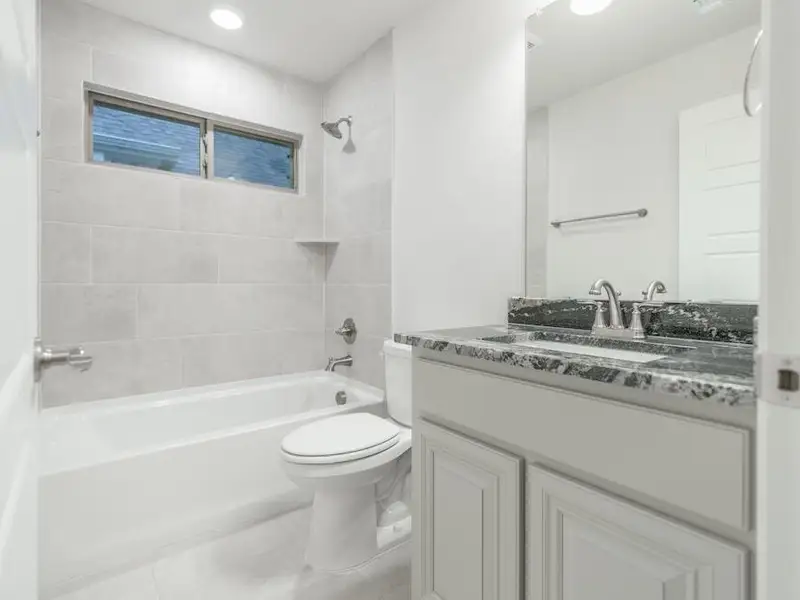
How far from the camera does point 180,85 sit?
2326 millimetres

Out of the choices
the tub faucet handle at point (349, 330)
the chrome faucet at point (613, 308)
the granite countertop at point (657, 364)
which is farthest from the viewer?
the tub faucet handle at point (349, 330)

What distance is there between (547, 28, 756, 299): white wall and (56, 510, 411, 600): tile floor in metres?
1.24

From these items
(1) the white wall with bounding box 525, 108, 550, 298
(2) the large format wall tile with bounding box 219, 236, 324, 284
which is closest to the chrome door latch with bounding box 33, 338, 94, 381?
(1) the white wall with bounding box 525, 108, 550, 298

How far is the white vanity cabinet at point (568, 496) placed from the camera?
2.19 feet

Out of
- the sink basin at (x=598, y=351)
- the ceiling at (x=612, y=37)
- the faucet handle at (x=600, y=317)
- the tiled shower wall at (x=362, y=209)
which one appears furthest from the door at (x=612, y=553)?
the tiled shower wall at (x=362, y=209)

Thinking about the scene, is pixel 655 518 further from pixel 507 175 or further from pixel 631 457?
pixel 507 175

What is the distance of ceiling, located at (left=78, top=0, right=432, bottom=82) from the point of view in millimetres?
2062

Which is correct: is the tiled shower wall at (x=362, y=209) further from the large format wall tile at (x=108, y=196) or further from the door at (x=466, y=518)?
the door at (x=466, y=518)

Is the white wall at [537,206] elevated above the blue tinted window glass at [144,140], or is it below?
below

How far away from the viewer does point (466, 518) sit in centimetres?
111

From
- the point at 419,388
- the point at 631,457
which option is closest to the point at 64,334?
the point at 419,388

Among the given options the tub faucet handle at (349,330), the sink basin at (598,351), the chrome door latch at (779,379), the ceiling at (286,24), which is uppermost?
the ceiling at (286,24)

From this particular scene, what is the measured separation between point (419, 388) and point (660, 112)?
44.8 inches

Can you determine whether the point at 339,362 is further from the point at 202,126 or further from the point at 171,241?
A: the point at 202,126
